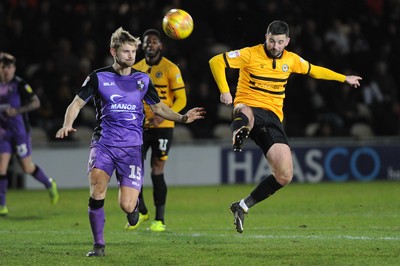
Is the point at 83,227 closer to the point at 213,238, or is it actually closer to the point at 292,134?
the point at 213,238

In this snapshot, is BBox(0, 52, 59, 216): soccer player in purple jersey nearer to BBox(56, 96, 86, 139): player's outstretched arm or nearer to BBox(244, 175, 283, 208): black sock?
BBox(244, 175, 283, 208): black sock

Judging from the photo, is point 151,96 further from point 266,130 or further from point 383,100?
point 383,100

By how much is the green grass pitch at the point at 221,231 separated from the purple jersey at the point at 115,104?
112cm

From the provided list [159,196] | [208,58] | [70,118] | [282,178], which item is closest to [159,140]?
[159,196]

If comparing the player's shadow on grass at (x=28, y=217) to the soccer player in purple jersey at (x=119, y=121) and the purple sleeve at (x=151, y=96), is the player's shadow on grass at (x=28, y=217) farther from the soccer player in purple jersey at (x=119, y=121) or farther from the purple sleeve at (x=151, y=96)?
the purple sleeve at (x=151, y=96)

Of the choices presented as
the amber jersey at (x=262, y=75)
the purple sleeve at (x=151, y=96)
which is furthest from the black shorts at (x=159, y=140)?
the purple sleeve at (x=151, y=96)

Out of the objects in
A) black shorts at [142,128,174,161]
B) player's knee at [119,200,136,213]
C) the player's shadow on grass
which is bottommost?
the player's shadow on grass

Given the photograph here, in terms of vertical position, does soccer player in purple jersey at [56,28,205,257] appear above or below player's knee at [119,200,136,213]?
above

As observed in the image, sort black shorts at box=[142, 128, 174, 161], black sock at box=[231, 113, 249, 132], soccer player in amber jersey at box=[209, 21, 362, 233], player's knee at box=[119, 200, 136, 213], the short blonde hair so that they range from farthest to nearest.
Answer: black shorts at box=[142, 128, 174, 161], soccer player in amber jersey at box=[209, 21, 362, 233], black sock at box=[231, 113, 249, 132], player's knee at box=[119, 200, 136, 213], the short blonde hair

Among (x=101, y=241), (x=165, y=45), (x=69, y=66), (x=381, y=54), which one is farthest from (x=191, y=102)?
(x=101, y=241)

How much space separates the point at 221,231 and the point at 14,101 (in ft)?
14.8

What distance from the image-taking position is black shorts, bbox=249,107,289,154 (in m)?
9.74

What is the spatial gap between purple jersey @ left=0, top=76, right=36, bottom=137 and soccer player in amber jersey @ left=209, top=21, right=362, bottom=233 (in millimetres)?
4576

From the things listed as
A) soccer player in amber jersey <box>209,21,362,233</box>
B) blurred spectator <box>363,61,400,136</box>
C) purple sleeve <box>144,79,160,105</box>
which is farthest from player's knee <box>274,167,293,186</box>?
blurred spectator <box>363,61,400,136</box>
